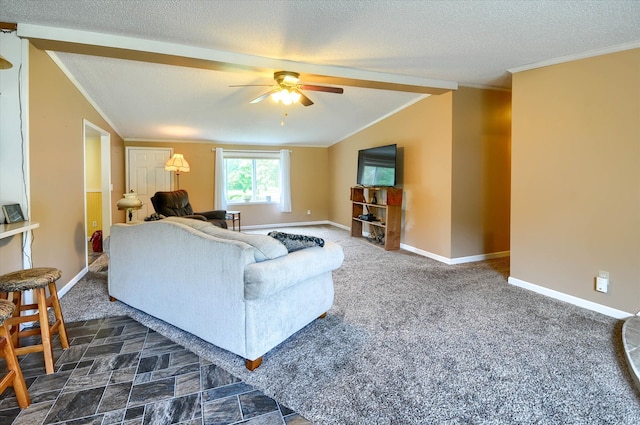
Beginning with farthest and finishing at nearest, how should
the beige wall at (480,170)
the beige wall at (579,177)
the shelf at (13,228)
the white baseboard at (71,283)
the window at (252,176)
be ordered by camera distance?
the window at (252,176) < the beige wall at (480,170) < the white baseboard at (71,283) < the beige wall at (579,177) < the shelf at (13,228)

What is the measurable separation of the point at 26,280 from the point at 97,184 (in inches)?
195

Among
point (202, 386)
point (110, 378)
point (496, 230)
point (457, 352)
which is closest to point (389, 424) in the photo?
point (457, 352)

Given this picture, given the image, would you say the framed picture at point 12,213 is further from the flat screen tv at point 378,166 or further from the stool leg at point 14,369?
the flat screen tv at point 378,166

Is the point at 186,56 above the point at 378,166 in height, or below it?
above

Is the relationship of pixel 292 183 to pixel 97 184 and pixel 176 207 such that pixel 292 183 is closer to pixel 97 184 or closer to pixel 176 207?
pixel 176 207

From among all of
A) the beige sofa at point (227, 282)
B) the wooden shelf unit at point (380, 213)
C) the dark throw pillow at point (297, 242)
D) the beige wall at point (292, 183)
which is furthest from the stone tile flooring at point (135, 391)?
the beige wall at point (292, 183)

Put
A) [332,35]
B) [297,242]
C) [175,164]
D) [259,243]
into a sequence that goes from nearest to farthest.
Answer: [259,243], [297,242], [332,35], [175,164]

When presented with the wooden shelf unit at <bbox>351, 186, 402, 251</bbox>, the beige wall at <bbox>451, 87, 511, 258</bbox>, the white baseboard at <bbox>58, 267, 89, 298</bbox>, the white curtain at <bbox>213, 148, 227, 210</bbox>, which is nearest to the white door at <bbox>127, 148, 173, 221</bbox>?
the white curtain at <bbox>213, 148, 227, 210</bbox>

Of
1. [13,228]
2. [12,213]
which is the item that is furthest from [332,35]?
[12,213]

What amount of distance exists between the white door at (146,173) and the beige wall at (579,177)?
6.47 meters

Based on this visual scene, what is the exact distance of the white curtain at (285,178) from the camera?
25.1ft

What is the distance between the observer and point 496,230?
458 centimetres

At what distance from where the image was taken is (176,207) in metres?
5.00

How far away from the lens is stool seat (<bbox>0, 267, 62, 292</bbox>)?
1.79 metres
